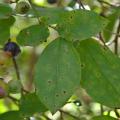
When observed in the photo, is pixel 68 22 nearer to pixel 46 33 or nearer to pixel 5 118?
pixel 46 33

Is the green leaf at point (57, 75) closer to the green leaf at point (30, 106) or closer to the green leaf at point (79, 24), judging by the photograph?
the green leaf at point (79, 24)

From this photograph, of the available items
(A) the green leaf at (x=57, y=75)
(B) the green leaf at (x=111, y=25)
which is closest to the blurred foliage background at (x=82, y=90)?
(B) the green leaf at (x=111, y=25)

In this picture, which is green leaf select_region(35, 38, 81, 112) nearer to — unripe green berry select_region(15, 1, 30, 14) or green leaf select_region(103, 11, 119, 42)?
unripe green berry select_region(15, 1, 30, 14)

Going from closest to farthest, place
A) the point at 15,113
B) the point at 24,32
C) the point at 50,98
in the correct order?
the point at 50,98, the point at 24,32, the point at 15,113

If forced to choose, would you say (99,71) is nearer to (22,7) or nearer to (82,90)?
(22,7)

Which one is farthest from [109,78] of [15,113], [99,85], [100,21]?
[15,113]

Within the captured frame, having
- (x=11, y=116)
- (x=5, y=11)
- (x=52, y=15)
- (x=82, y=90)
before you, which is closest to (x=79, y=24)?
(x=52, y=15)
